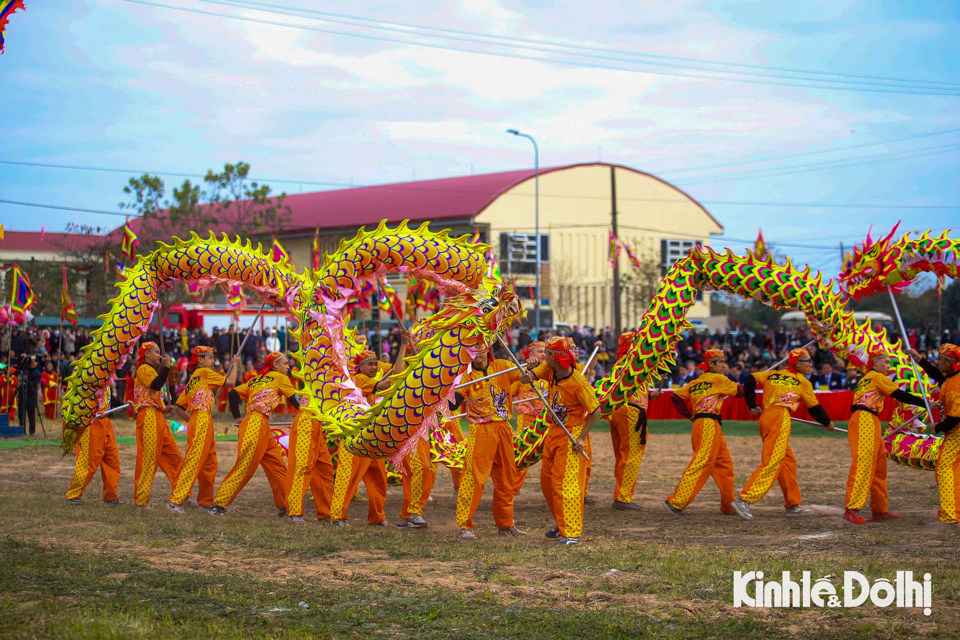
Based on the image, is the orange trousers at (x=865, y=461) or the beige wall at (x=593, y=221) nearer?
the orange trousers at (x=865, y=461)

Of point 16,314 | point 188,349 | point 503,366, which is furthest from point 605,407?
point 188,349

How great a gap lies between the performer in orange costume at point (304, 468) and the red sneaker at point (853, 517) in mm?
5061

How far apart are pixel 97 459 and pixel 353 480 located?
3.06 m

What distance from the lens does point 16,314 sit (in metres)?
18.0

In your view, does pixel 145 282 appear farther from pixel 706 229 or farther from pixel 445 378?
pixel 706 229

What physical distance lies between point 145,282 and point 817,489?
8.17m

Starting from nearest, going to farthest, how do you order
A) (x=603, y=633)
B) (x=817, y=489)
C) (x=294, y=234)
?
(x=603, y=633) → (x=817, y=489) → (x=294, y=234)

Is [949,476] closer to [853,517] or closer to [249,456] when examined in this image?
[853,517]

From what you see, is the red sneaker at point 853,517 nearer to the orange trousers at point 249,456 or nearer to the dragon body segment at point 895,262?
the dragon body segment at point 895,262

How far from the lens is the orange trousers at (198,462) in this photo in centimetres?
964

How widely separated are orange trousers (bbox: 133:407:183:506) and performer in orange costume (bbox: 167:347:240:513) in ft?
0.89

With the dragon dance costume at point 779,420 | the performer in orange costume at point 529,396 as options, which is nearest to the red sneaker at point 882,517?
the dragon dance costume at point 779,420

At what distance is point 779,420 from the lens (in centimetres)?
947

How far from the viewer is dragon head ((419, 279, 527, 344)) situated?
7570 mm
